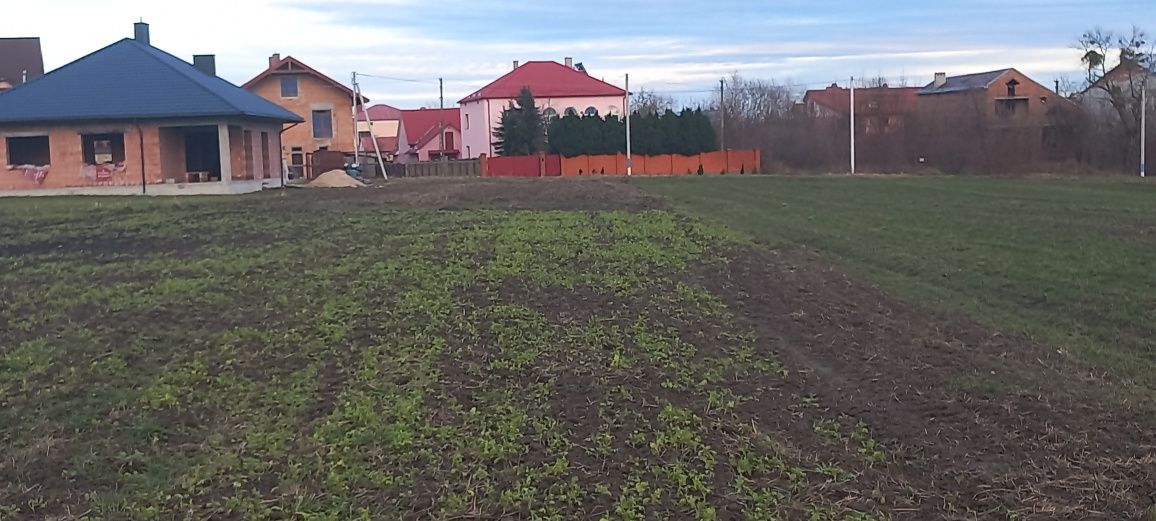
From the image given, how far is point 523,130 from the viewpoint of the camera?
60.6 m

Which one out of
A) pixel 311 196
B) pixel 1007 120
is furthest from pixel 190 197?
pixel 1007 120

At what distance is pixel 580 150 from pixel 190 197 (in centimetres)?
2844

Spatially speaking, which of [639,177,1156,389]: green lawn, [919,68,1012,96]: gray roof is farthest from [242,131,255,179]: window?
[919,68,1012,96]: gray roof

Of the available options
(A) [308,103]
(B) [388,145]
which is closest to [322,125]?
(A) [308,103]

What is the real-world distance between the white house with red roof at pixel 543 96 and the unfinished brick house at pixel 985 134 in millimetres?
18080

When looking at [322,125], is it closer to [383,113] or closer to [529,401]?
[383,113]

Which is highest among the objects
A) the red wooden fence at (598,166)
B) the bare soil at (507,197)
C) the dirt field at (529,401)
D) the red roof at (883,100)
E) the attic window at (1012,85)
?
the attic window at (1012,85)

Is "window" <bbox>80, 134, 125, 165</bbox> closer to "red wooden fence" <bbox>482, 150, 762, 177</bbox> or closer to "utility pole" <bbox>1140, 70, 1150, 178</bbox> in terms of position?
"red wooden fence" <bbox>482, 150, 762, 177</bbox>

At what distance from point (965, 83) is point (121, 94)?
57.6 metres

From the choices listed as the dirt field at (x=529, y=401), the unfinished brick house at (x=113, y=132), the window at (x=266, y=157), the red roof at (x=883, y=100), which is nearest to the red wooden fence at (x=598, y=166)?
the red roof at (x=883, y=100)

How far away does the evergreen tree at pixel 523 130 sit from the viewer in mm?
60625

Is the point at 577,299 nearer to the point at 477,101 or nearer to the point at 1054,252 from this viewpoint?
the point at 1054,252

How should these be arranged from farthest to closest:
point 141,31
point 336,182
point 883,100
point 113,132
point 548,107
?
1. point 548,107
2. point 883,100
3. point 141,31
4. point 336,182
5. point 113,132

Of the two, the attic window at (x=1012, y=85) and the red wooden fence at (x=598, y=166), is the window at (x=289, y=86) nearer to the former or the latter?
the red wooden fence at (x=598, y=166)
